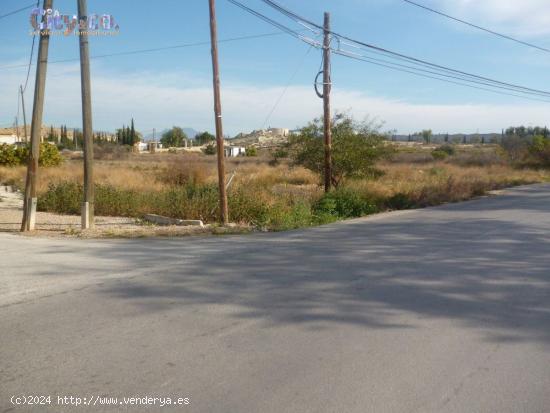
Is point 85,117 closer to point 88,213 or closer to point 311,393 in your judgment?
point 88,213

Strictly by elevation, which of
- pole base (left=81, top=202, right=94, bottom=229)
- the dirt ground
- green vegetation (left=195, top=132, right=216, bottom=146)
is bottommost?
the dirt ground

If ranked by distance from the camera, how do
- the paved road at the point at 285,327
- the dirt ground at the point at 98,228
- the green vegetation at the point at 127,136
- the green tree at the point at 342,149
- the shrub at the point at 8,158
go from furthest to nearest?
the green vegetation at the point at 127,136, the shrub at the point at 8,158, the green tree at the point at 342,149, the dirt ground at the point at 98,228, the paved road at the point at 285,327

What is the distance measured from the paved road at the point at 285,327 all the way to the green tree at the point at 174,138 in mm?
129915

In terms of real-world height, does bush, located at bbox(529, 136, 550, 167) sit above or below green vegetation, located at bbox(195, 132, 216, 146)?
below

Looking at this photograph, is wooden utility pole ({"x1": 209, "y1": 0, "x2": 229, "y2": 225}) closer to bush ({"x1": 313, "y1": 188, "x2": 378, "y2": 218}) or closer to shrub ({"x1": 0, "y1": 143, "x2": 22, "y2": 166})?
bush ({"x1": 313, "y1": 188, "x2": 378, "y2": 218})

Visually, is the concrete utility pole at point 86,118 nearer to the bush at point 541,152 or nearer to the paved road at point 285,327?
the paved road at point 285,327

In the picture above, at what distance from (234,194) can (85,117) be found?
214 inches

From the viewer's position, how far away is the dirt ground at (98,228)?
48.0 feet

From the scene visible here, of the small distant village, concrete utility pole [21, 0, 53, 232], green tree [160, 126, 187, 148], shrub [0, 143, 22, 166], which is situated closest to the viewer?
concrete utility pole [21, 0, 53, 232]

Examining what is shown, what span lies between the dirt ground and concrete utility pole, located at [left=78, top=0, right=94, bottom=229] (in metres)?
0.52

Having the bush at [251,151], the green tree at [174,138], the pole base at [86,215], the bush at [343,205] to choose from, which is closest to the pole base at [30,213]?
the pole base at [86,215]

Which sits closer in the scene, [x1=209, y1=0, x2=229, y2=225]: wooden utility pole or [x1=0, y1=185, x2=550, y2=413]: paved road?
[x1=0, y1=185, x2=550, y2=413]: paved road

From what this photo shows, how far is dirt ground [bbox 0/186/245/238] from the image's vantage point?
1462 cm

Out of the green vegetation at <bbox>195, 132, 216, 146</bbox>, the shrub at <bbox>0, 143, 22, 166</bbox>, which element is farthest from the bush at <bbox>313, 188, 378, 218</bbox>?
the green vegetation at <bbox>195, 132, 216, 146</bbox>
